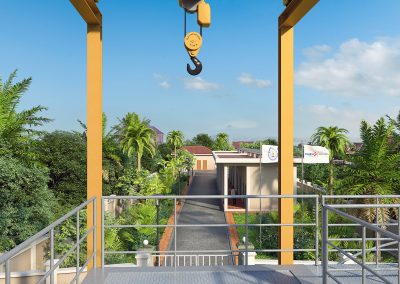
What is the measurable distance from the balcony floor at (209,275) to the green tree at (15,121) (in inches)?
352

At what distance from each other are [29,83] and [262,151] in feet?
30.4

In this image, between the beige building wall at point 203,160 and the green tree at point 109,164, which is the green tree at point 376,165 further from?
the beige building wall at point 203,160

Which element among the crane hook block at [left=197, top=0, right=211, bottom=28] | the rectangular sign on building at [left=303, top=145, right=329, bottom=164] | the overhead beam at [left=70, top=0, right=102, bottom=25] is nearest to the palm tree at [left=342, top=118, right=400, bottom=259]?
the rectangular sign on building at [left=303, top=145, right=329, bottom=164]

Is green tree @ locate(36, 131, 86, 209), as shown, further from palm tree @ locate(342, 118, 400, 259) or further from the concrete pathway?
palm tree @ locate(342, 118, 400, 259)

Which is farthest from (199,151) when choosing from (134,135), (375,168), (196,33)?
(196,33)

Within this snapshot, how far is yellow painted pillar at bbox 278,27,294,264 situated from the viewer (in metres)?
4.31

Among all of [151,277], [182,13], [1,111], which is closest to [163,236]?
[1,111]

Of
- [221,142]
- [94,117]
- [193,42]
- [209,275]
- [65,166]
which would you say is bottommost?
[209,275]

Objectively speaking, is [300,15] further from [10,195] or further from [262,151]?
[262,151]

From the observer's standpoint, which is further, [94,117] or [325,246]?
[94,117]

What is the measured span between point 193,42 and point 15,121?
10200 mm

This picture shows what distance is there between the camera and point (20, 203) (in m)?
10.7

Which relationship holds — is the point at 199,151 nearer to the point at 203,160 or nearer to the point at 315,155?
the point at 203,160

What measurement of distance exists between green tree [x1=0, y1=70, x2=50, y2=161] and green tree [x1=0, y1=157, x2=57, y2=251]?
636 millimetres
